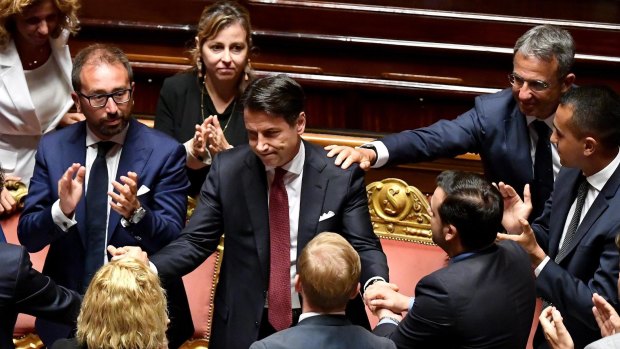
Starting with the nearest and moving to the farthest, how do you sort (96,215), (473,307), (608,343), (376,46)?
(608,343) < (473,307) < (96,215) < (376,46)

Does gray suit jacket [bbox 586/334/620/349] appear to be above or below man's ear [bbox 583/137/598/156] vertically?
below

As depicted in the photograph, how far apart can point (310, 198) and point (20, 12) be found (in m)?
0.90

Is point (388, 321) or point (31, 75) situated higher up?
point (31, 75)

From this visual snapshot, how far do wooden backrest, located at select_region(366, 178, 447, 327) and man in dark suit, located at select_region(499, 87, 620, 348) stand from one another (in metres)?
0.30

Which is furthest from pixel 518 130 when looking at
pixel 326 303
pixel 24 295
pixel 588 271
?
pixel 24 295

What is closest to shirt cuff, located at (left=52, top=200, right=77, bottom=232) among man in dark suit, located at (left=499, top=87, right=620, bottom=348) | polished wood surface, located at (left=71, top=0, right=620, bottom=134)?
man in dark suit, located at (left=499, top=87, right=620, bottom=348)

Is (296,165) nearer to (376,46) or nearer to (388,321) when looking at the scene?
(388,321)

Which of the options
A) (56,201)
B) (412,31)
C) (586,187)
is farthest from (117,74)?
(412,31)

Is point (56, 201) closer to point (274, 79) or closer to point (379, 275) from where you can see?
point (274, 79)

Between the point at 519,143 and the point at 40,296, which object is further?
the point at 519,143

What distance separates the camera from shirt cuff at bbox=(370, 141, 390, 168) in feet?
7.60

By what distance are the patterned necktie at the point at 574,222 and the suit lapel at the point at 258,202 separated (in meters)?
0.58

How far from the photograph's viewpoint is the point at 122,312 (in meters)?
1.62

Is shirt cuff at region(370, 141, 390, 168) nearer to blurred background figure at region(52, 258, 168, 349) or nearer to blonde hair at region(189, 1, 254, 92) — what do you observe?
blonde hair at region(189, 1, 254, 92)
